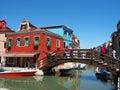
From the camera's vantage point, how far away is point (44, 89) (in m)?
19.2

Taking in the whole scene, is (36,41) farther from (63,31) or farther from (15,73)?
(63,31)

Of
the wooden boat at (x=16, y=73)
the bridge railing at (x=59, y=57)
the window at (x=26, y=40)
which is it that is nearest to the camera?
the wooden boat at (x=16, y=73)

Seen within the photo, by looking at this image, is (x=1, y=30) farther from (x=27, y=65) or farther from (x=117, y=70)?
(x=117, y=70)

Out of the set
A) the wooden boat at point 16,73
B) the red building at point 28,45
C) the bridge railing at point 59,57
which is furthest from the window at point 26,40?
the wooden boat at point 16,73

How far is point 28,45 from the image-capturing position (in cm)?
3247

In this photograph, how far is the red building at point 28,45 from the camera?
31234 millimetres

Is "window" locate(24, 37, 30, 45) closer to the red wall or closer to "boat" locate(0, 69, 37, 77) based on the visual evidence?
the red wall

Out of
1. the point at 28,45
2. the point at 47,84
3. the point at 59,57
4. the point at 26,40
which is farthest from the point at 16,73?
the point at 26,40

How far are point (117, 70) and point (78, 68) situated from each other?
95.3 ft

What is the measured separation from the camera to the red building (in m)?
31.2

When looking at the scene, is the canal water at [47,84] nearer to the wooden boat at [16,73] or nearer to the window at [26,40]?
the wooden boat at [16,73]

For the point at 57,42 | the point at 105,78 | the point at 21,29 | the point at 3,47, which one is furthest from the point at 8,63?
the point at 105,78

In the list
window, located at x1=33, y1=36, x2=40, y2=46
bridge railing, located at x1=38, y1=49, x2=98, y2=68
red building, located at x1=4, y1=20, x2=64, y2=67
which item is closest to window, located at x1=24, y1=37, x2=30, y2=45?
red building, located at x1=4, y1=20, x2=64, y2=67

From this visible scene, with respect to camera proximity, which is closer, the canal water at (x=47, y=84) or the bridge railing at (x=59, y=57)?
the canal water at (x=47, y=84)
